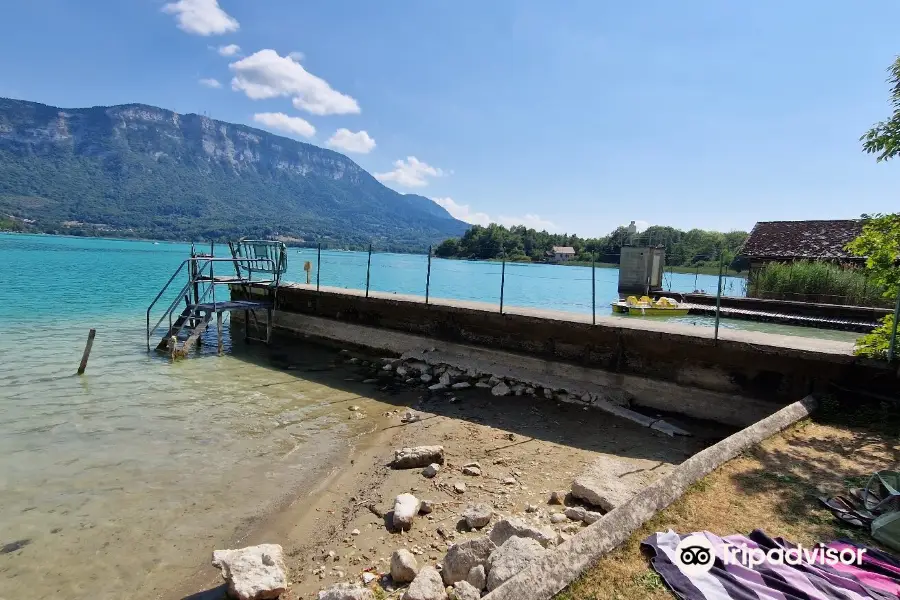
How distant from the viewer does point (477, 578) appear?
4375 millimetres

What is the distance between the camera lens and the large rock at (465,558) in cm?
459

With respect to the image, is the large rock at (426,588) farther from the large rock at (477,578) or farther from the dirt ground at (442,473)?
the dirt ground at (442,473)

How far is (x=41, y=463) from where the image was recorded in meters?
8.17

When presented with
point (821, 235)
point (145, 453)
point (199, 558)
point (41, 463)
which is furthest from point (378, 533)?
point (821, 235)

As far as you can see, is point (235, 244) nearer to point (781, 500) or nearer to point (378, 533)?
point (378, 533)

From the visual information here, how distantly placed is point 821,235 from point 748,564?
36638 millimetres

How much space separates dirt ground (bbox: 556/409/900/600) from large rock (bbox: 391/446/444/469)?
4.11 meters

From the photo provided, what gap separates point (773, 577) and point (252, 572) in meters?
4.63

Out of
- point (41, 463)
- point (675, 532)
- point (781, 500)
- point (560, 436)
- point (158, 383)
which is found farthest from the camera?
point (158, 383)

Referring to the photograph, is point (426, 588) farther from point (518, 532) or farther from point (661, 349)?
point (661, 349)

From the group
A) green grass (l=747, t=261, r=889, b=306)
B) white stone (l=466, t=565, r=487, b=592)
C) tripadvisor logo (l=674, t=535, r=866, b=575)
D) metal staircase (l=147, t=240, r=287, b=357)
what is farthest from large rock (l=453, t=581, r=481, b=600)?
green grass (l=747, t=261, r=889, b=306)

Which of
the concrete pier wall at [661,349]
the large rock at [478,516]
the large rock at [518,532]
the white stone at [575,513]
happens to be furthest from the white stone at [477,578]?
the concrete pier wall at [661,349]

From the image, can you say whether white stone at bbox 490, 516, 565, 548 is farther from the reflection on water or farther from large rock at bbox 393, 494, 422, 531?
the reflection on water

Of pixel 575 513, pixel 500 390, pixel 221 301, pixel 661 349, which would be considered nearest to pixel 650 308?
pixel 661 349
